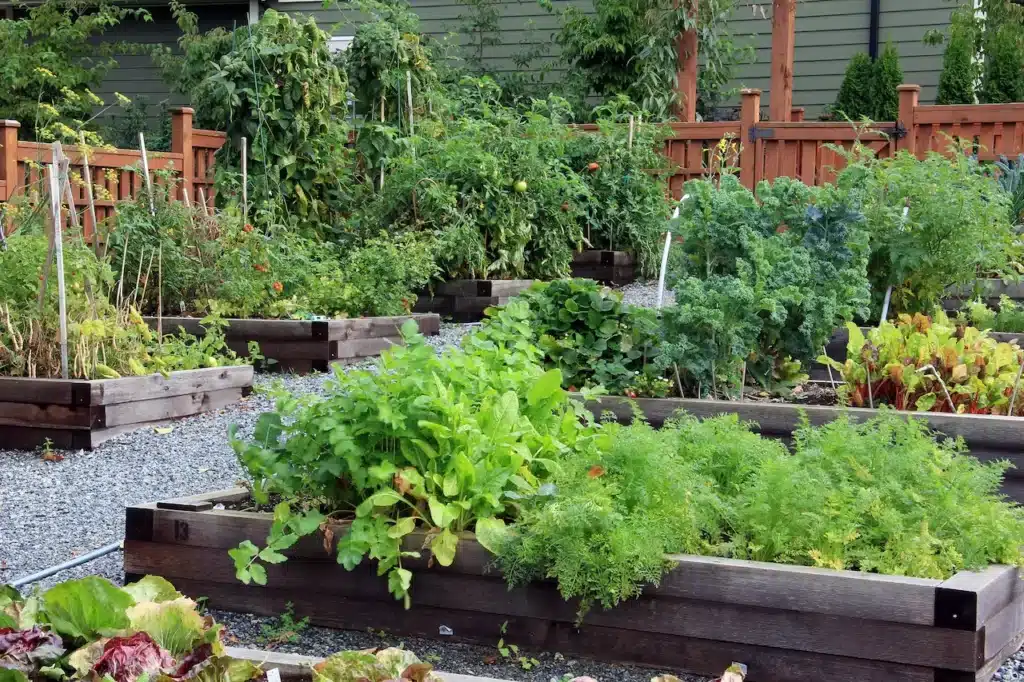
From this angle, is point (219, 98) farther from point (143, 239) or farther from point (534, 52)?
point (534, 52)

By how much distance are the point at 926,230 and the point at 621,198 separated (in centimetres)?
511

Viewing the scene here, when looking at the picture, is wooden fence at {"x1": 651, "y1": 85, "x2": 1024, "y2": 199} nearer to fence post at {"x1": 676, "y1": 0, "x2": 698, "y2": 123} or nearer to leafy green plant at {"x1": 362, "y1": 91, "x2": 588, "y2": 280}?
leafy green plant at {"x1": 362, "y1": 91, "x2": 588, "y2": 280}

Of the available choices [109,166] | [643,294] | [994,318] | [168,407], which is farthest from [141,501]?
[643,294]

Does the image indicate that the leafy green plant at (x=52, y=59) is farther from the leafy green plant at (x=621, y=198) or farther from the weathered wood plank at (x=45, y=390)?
the weathered wood plank at (x=45, y=390)

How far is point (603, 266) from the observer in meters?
10.6

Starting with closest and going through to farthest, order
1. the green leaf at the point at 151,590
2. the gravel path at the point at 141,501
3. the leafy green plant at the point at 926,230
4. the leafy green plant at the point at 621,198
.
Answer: the green leaf at the point at 151,590 → the gravel path at the point at 141,501 → the leafy green plant at the point at 926,230 → the leafy green plant at the point at 621,198

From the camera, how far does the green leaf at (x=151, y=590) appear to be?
9.25 feet

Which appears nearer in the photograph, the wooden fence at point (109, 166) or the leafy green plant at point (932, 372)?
the leafy green plant at point (932, 372)

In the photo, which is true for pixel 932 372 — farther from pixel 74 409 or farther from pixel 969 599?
pixel 74 409

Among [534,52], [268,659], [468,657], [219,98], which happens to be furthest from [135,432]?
[534,52]

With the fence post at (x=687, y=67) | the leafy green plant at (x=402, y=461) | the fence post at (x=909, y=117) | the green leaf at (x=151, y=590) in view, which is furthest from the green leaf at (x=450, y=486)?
the fence post at (x=687, y=67)

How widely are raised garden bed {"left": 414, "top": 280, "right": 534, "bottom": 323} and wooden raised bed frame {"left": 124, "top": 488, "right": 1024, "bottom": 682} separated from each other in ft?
18.4

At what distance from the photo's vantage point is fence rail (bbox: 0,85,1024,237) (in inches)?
356

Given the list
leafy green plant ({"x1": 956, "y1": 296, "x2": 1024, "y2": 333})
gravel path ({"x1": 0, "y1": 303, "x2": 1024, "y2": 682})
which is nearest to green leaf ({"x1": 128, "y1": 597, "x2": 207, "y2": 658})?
gravel path ({"x1": 0, "y1": 303, "x2": 1024, "y2": 682})
